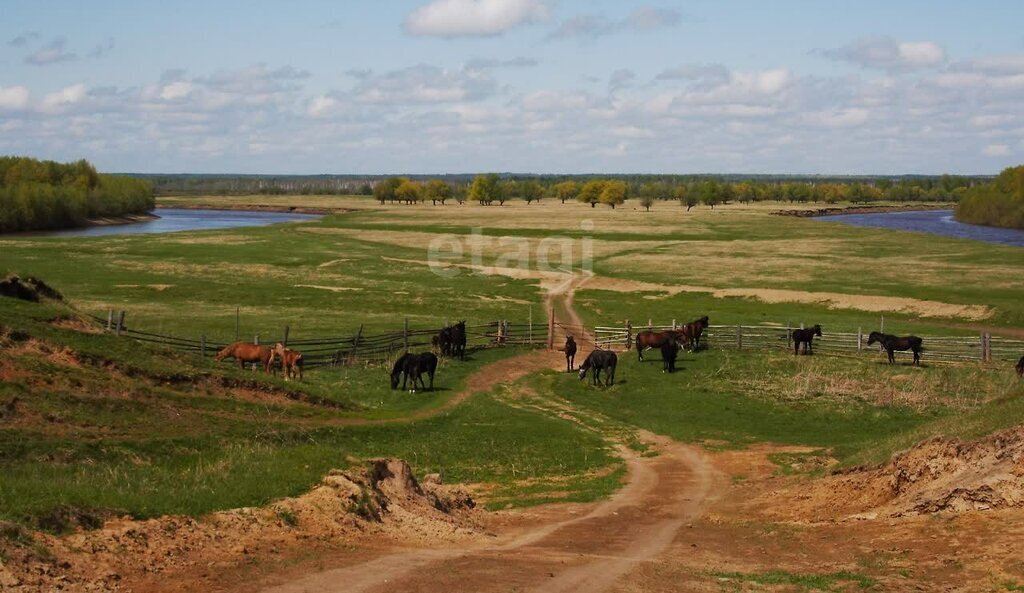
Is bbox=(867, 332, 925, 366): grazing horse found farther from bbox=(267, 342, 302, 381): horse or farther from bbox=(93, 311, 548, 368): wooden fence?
bbox=(267, 342, 302, 381): horse

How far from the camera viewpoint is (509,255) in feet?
317

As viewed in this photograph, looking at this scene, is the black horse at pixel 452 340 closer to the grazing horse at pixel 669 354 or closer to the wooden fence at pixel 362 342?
the wooden fence at pixel 362 342

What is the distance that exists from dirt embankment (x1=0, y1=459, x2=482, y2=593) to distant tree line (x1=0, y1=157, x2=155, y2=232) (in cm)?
12138

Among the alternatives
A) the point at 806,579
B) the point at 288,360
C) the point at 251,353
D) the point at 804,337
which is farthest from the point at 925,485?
the point at 251,353

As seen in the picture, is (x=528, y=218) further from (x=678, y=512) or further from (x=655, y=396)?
(x=678, y=512)

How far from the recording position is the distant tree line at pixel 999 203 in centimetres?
14875

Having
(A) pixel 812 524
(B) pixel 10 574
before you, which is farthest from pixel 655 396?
(B) pixel 10 574

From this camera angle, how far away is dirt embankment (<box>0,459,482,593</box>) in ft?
37.8

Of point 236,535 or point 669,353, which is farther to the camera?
point 669,353

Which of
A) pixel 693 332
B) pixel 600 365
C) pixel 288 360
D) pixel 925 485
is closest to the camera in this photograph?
pixel 925 485

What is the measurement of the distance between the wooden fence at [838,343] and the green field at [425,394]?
1.89 metres

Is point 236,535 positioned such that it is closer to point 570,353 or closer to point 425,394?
point 425,394

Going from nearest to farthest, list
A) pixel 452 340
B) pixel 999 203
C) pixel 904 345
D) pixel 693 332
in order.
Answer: pixel 904 345 → pixel 452 340 → pixel 693 332 → pixel 999 203

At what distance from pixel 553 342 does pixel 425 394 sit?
13062mm
